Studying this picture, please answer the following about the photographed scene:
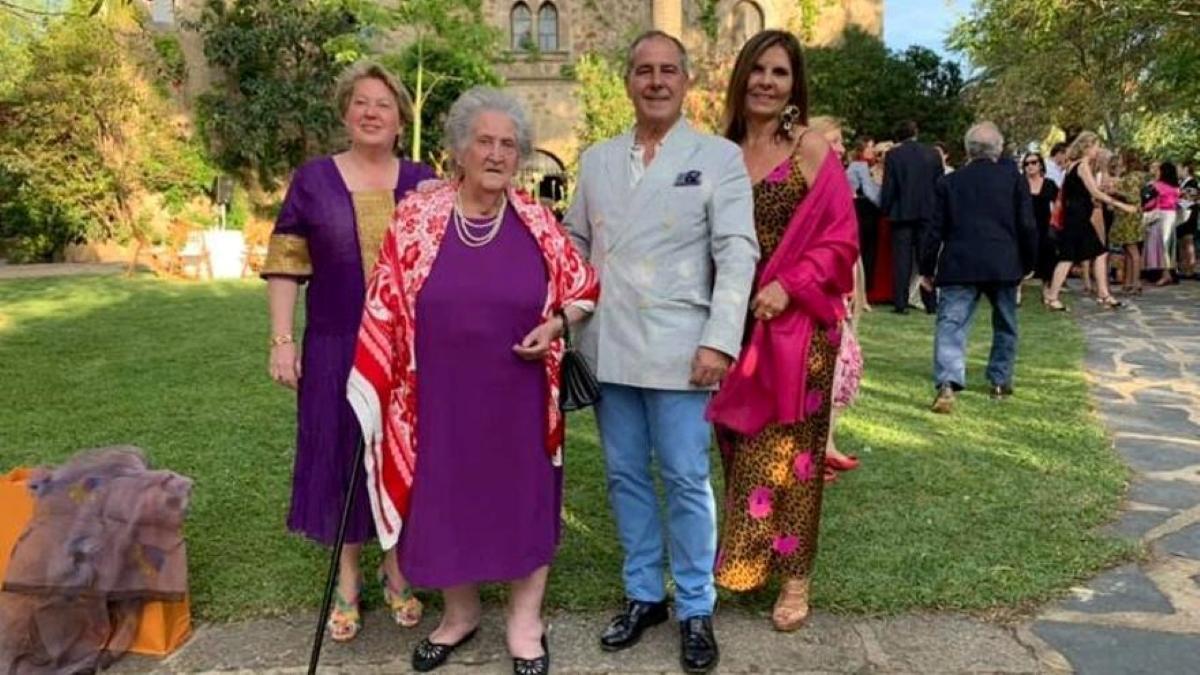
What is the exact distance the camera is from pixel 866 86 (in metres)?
28.7

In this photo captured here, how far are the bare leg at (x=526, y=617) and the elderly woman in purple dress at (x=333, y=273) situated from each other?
1.32 feet

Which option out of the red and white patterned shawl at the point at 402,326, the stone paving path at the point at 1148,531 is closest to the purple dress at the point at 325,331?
the red and white patterned shawl at the point at 402,326

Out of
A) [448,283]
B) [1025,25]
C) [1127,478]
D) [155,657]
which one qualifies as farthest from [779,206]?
[1025,25]

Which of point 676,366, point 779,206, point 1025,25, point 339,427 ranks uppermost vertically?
point 1025,25

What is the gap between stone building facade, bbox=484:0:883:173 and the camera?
1141 inches

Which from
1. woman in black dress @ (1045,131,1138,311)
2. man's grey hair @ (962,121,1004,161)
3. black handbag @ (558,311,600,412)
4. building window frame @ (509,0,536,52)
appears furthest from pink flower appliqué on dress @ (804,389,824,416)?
building window frame @ (509,0,536,52)

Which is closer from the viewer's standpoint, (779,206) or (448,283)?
(448,283)

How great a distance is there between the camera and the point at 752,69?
124 inches

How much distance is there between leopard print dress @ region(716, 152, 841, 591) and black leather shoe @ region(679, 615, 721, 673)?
8.3 inches

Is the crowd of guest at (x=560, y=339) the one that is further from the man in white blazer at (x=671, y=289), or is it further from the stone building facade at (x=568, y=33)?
the stone building facade at (x=568, y=33)

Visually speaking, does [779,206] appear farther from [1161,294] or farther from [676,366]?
[1161,294]

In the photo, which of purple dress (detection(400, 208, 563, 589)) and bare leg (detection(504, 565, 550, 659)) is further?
bare leg (detection(504, 565, 550, 659))

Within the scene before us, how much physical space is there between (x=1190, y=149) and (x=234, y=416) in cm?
2825

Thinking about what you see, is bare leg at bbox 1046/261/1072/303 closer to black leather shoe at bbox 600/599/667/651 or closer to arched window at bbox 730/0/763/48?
black leather shoe at bbox 600/599/667/651
